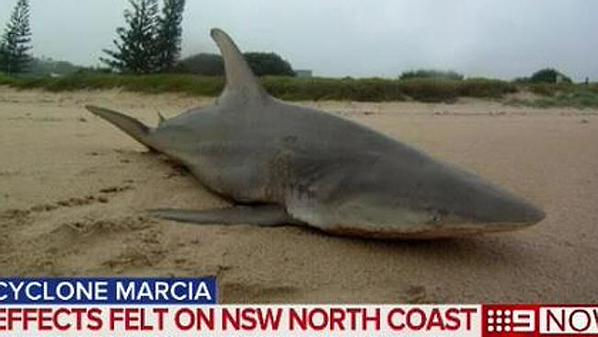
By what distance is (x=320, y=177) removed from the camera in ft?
6.85

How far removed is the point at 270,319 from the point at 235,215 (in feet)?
2.63

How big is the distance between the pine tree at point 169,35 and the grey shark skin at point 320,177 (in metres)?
23.0

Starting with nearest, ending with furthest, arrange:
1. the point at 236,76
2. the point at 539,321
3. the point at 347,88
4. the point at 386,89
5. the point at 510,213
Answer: the point at 539,321, the point at 510,213, the point at 236,76, the point at 347,88, the point at 386,89

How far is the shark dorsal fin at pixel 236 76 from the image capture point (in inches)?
111

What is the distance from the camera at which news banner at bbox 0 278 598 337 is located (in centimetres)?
137

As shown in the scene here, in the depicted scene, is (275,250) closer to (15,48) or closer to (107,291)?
(107,291)

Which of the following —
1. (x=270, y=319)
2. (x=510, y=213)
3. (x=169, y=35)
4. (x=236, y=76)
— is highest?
(x=169, y=35)

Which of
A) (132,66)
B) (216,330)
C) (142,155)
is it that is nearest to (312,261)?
(216,330)

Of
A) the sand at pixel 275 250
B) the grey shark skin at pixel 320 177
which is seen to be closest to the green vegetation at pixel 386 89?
the grey shark skin at pixel 320 177

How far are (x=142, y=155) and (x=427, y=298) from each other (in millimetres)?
2467

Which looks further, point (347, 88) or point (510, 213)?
point (347, 88)

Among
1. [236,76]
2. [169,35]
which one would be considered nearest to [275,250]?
[236,76]

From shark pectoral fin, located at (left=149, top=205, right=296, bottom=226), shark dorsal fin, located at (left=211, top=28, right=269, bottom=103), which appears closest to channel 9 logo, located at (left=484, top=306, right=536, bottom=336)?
shark pectoral fin, located at (left=149, top=205, right=296, bottom=226)

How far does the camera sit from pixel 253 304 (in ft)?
5.00
